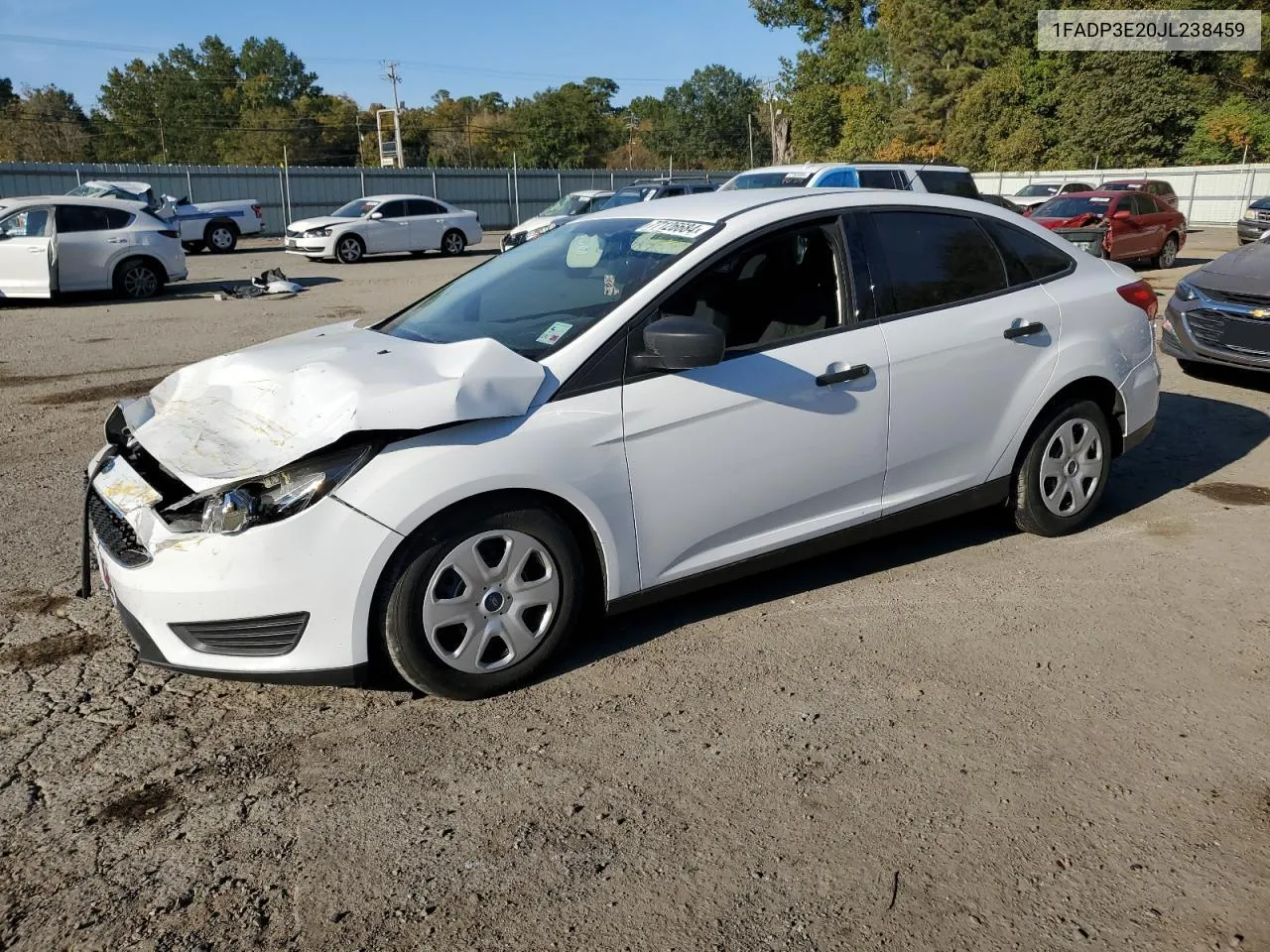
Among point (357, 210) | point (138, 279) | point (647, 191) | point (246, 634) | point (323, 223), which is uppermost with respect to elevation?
point (647, 191)

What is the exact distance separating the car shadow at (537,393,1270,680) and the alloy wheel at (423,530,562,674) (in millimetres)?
235

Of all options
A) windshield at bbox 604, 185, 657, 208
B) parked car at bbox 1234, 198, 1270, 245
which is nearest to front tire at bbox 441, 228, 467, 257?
windshield at bbox 604, 185, 657, 208

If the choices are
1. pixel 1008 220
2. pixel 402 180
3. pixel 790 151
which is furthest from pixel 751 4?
pixel 1008 220

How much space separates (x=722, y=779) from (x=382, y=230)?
76.8 feet

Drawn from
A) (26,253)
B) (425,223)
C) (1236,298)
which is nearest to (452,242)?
(425,223)

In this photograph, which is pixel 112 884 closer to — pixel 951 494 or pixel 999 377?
pixel 951 494

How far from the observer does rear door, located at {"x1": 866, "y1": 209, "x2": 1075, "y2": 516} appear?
4.33 m

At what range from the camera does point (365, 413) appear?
3248 mm

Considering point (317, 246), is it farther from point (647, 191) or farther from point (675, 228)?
point (675, 228)

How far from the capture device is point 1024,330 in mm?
4656

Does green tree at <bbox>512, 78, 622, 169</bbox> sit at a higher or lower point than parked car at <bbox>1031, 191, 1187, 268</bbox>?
higher

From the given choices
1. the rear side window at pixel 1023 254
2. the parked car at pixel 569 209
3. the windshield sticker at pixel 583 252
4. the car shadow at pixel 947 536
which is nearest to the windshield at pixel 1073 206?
the parked car at pixel 569 209

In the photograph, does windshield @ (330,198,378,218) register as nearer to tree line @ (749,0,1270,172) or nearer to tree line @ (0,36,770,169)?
tree line @ (749,0,1270,172)

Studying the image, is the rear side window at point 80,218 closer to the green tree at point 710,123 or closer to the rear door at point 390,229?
the rear door at point 390,229
